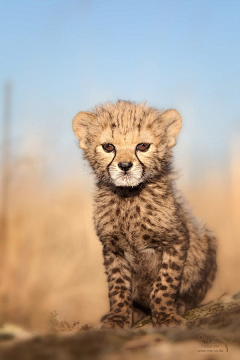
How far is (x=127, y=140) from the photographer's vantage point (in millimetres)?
3277

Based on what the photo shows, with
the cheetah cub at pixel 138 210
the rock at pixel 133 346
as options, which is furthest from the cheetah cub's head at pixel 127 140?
the rock at pixel 133 346

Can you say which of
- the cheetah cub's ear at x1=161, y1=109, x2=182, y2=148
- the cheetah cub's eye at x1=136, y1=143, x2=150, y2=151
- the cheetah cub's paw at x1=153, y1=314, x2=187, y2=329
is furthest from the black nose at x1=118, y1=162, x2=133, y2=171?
the cheetah cub's paw at x1=153, y1=314, x2=187, y2=329

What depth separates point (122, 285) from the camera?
3.53 metres

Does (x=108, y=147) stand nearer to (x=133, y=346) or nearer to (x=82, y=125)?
Answer: (x=82, y=125)

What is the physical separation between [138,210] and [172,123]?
77cm

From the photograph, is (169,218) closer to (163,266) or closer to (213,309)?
(163,266)

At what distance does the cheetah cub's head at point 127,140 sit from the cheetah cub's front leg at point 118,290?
0.64 meters

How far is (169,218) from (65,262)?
1468mm

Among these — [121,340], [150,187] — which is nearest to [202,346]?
[121,340]

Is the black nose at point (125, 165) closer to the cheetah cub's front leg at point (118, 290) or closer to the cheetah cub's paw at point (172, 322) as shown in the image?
the cheetah cub's front leg at point (118, 290)

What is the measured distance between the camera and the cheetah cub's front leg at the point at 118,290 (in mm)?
3320

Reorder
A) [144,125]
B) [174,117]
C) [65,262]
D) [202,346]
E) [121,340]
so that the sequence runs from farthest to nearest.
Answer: [65,262], [174,117], [144,125], [121,340], [202,346]

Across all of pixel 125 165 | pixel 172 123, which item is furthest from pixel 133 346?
pixel 172 123

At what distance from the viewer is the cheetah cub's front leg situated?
10.9 ft
